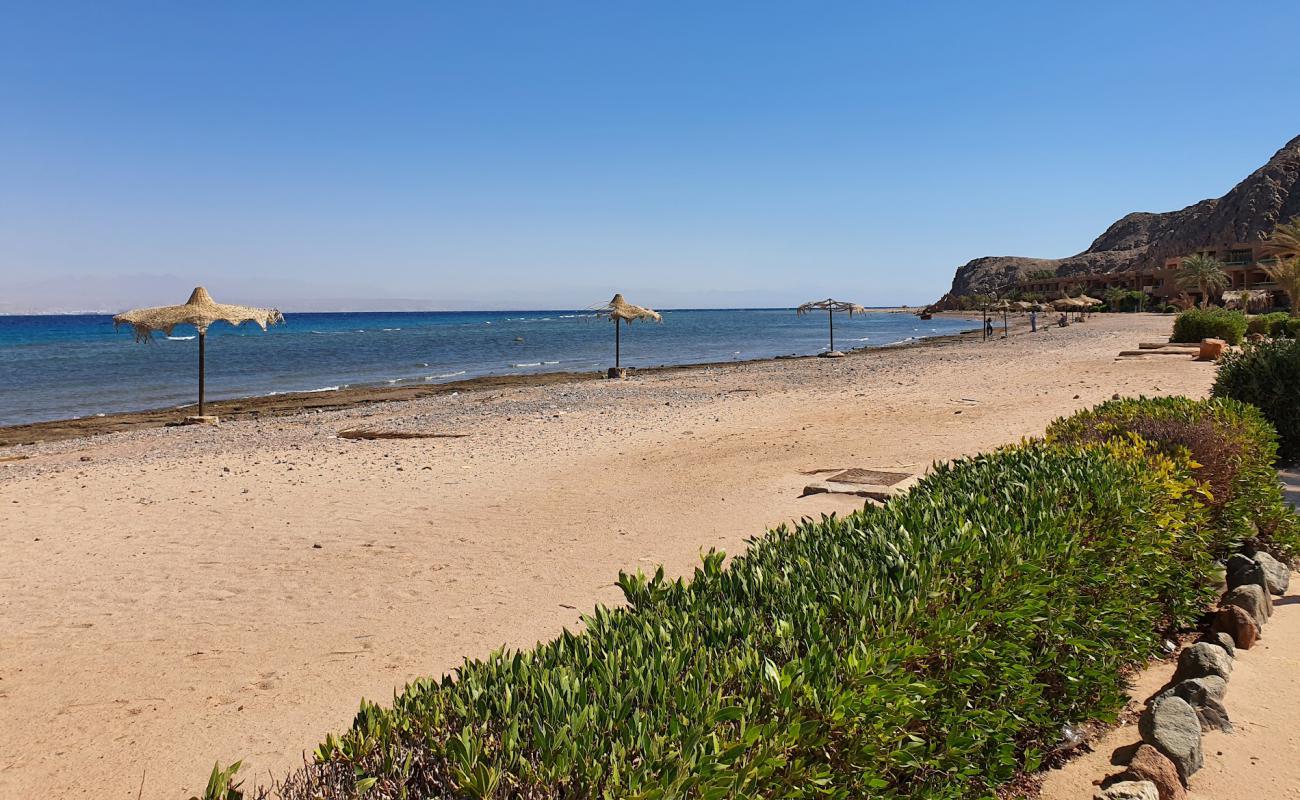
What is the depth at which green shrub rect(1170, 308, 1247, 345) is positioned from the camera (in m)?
23.9

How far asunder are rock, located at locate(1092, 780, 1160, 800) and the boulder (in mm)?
74

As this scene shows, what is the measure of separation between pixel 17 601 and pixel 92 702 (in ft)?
7.95

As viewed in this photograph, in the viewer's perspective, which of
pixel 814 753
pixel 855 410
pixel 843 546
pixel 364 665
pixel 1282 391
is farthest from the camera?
pixel 855 410

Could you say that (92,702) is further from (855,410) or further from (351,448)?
(855,410)

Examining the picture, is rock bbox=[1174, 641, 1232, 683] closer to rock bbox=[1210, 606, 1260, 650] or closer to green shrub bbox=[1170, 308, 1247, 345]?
rock bbox=[1210, 606, 1260, 650]

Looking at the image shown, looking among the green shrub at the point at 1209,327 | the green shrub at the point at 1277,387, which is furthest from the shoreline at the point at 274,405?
the green shrub at the point at 1277,387

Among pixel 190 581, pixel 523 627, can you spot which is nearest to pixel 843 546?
pixel 523 627

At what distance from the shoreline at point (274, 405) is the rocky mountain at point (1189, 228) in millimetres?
84817

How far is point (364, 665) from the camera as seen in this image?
4746 mm

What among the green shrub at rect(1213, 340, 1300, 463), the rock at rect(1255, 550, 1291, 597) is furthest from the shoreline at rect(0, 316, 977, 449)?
the rock at rect(1255, 550, 1291, 597)

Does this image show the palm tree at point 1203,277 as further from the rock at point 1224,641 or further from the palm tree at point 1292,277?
the rock at point 1224,641

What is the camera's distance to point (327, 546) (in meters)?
7.30

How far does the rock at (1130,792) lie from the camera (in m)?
2.92

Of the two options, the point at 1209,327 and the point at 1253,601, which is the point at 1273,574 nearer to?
the point at 1253,601
